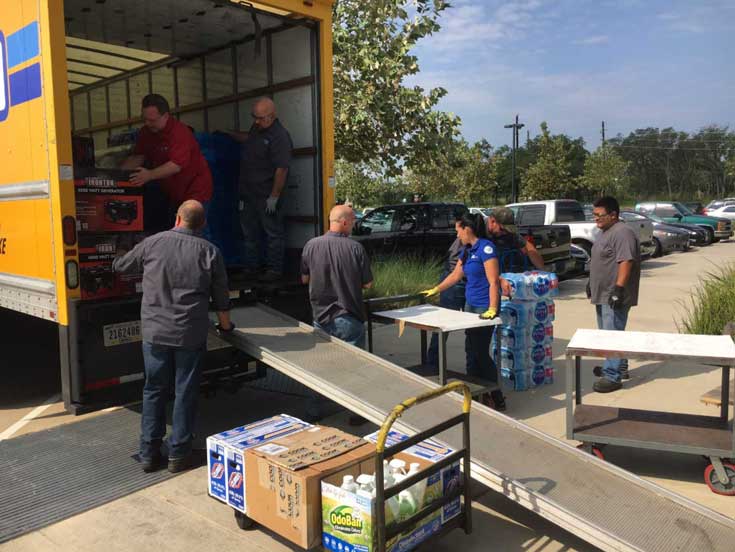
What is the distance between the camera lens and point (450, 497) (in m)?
3.38

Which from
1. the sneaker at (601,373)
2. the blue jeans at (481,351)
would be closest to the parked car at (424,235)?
the sneaker at (601,373)

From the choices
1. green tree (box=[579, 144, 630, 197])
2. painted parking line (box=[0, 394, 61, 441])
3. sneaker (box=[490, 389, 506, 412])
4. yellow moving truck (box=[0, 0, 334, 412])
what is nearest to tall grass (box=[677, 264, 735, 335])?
sneaker (box=[490, 389, 506, 412])

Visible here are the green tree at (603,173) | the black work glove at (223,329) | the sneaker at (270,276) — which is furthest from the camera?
the green tree at (603,173)

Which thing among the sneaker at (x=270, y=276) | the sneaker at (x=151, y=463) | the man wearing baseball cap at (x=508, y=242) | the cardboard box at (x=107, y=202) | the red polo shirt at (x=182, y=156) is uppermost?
the red polo shirt at (x=182, y=156)

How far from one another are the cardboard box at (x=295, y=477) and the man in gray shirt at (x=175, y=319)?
98 cm

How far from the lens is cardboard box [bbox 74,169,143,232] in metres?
4.55

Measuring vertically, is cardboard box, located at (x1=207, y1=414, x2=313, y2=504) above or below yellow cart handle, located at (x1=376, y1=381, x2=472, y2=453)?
below

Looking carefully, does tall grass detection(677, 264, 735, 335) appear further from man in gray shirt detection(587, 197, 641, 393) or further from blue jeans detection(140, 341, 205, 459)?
blue jeans detection(140, 341, 205, 459)

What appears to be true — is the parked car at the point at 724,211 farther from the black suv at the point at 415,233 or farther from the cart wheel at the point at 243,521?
the cart wheel at the point at 243,521

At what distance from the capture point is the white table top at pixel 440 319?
192 inches

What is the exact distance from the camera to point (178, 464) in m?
4.32

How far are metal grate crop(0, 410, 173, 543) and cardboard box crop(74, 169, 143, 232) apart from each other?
1620mm

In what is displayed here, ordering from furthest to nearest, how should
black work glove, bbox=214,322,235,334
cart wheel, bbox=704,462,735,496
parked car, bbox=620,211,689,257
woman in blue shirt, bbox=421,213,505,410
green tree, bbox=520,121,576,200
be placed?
green tree, bbox=520,121,576,200 < parked car, bbox=620,211,689,257 < woman in blue shirt, bbox=421,213,505,410 < black work glove, bbox=214,322,235,334 < cart wheel, bbox=704,462,735,496

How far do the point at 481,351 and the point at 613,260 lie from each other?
160 centimetres
